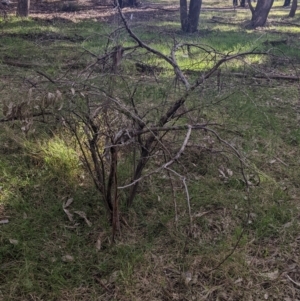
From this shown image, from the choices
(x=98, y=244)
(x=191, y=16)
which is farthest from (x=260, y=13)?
(x=98, y=244)

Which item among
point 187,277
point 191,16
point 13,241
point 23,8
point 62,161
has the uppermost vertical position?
point 23,8

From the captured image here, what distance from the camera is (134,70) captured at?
6828 mm

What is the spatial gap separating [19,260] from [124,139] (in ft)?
3.70

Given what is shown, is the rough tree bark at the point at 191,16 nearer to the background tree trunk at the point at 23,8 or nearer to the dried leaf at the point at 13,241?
the background tree trunk at the point at 23,8

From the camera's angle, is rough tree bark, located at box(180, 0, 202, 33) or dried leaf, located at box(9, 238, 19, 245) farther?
rough tree bark, located at box(180, 0, 202, 33)

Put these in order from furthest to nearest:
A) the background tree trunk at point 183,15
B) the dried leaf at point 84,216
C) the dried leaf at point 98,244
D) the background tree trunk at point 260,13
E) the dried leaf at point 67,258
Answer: the background tree trunk at point 260,13 < the background tree trunk at point 183,15 < the dried leaf at point 84,216 < the dried leaf at point 98,244 < the dried leaf at point 67,258

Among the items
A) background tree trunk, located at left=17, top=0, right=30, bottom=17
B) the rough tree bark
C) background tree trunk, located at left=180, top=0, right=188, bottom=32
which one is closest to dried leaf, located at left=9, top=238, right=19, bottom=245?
the rough tree bark

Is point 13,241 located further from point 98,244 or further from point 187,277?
point 187,277

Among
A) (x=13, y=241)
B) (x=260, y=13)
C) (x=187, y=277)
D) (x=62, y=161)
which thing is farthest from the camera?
(x=260, y=13)

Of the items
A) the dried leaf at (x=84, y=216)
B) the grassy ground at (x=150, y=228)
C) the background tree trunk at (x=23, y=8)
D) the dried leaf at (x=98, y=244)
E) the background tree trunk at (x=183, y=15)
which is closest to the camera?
the grassy ground at (x=150, y=228)

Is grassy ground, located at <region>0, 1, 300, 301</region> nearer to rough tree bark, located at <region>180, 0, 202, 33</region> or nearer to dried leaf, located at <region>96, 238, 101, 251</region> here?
dried leaf, located at <region>96, 238, 101, 251</region>

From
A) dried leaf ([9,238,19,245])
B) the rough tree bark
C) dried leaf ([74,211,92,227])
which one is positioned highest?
the rough tree bark

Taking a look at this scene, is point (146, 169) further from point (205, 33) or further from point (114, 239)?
point (205, 33)

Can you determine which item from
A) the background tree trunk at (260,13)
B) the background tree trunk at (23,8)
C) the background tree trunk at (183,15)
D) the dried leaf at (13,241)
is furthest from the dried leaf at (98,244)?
the background tree trunk at (260,13)
